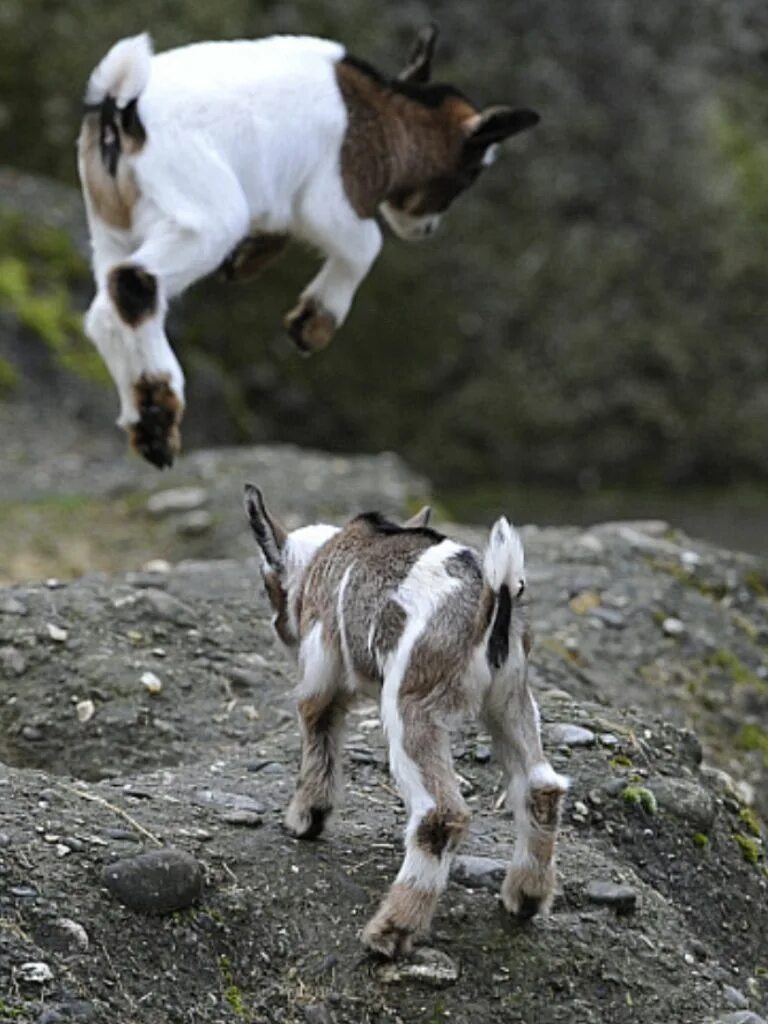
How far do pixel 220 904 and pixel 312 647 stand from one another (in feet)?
2.03

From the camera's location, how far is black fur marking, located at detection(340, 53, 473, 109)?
6660 mm

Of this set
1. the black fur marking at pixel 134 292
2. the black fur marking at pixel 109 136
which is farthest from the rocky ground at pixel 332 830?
the black fur marking at pixel 109 136

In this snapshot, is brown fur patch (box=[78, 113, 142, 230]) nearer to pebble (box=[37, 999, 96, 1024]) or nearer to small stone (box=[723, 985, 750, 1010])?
pebble (box=[37, 999, 96, 1024])

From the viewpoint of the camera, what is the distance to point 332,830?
5184 mm

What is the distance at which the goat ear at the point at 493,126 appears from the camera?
22.1ft

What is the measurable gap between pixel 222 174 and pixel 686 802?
7.24 feet

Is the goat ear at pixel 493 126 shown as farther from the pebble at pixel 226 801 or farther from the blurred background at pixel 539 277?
the blurred background at pixel 539 277

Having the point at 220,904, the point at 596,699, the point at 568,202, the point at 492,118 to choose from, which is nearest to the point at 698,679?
the point at 596,699

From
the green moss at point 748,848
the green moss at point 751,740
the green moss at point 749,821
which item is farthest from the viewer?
the green moss at point 751,740

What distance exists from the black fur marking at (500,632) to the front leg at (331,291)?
6.85ft

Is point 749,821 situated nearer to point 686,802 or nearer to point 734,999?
point 686,802

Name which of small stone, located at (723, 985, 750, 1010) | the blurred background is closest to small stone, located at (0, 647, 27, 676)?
small stone, located at (723, 985, 750, 1010)

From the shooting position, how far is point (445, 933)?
480cm

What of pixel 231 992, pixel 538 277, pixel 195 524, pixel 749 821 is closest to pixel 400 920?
pixel 231 992
